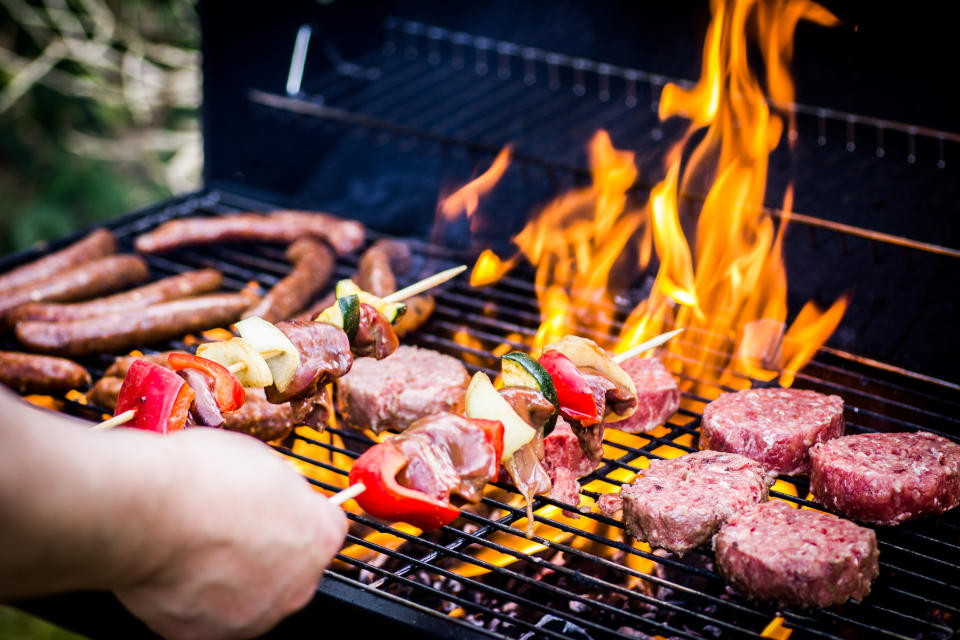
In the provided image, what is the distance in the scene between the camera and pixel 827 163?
409cm

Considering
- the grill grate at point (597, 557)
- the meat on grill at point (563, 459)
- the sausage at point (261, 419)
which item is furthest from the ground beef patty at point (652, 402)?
the sausage at point (261, 419)

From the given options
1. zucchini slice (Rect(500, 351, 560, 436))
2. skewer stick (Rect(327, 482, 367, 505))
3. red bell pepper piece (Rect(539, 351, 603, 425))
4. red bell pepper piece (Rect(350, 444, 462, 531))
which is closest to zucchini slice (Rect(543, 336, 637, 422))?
red bell pepper piece (Rect(539, 351, 603, 425))

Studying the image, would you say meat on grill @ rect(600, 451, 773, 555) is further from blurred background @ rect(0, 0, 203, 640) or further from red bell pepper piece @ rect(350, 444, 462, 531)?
blurred background @ rect(0, 0, 203, 640)

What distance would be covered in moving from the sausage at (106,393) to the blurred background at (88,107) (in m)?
5.42

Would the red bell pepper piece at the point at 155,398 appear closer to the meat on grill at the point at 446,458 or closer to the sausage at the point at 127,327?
the meat on grill at the point at 446,458

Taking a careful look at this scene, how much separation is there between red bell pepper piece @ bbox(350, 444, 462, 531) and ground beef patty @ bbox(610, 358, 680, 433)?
1062mm

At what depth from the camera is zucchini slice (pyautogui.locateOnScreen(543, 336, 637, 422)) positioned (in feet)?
9.08

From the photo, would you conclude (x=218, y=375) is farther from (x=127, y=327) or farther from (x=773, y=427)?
(x=773, y=427)

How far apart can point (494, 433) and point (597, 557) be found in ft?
1.54

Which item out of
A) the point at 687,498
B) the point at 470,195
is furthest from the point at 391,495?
the point at 470,195

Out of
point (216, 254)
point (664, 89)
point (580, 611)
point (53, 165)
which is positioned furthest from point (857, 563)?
point (53, 165)

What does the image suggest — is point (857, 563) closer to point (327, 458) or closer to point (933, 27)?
point (327, 458)

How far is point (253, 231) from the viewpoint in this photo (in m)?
4.47

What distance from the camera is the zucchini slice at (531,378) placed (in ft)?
8.48
